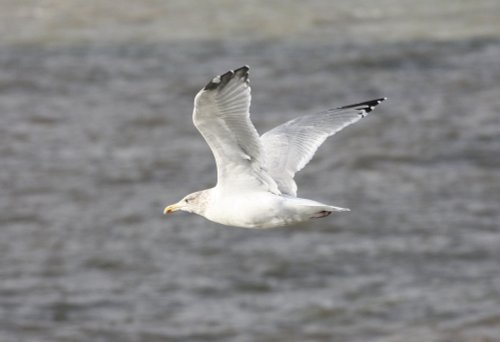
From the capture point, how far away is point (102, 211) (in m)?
20.9

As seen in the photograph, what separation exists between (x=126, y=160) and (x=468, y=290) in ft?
24.9

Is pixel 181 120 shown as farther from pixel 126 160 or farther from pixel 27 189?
pixel 27 189

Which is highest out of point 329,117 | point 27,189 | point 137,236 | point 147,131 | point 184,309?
point 147,131

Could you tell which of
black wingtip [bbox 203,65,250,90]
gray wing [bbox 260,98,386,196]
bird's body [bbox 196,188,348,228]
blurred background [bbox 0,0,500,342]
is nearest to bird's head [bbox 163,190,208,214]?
bird's body [bbox 196,188,348,228]

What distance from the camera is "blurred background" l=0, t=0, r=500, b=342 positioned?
1759cm

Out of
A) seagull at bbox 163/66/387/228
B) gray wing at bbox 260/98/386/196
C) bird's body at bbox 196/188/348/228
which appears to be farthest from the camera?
gray wing at bbox 260/98/386/196

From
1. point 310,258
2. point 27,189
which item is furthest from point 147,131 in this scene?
point 310,258

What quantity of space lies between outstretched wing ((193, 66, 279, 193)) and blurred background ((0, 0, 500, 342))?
30.2 ft

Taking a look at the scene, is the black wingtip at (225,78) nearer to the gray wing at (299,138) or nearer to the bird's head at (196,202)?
the bird's head at (196,202)

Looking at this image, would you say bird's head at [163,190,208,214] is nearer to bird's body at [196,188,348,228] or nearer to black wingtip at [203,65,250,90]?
bird's body at [196,188,348,228]

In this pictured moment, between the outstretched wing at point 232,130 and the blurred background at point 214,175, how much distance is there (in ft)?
30.2

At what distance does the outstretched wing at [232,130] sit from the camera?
23.4 ft

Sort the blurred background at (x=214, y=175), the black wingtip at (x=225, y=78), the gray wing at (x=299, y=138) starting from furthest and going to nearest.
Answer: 1. the blurred background at (x=214, y=175)
2. the gray wing at (x=299, y=138)
3. the black wingtip at (x=225, y=78)

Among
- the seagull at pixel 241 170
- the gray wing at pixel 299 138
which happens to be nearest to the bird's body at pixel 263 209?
the seagull at pixel 241 170
